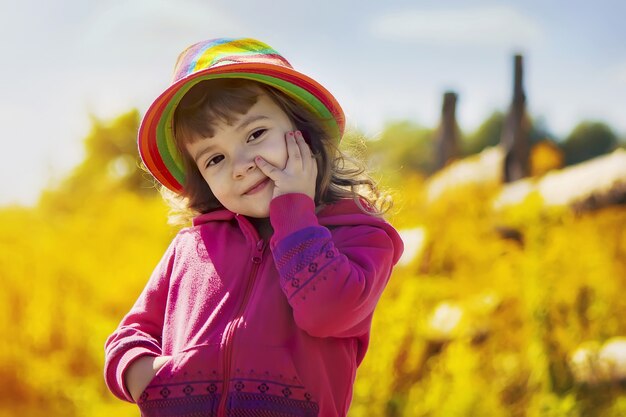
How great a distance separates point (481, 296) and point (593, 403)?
1.76 ft

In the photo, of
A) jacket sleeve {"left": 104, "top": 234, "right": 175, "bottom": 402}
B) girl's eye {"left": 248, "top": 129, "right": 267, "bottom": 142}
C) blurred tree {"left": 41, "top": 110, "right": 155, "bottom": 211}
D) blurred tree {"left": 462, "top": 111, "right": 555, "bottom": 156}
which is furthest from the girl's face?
blurred tree {"left": 462, "top": 111, "right": 555, "bottom": 156}

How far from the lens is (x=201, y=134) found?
1.57 m

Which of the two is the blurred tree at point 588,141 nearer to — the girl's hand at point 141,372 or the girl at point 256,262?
the girl at point 256,262

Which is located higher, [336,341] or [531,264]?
[531,264]

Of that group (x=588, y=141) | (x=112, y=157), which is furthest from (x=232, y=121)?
(x=588, y=141)

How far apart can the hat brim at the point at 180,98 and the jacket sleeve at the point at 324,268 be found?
26 centimetres

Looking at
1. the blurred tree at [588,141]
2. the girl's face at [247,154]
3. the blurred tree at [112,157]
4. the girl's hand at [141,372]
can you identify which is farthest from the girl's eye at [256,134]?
the blurred tree at [588,141]

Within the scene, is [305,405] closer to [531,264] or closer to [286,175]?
[286,175]

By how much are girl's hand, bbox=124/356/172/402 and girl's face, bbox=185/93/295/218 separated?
32 centimetres

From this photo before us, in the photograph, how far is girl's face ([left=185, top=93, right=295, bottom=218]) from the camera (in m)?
1.52

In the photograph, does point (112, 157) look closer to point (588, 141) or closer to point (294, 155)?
point (588, 141)

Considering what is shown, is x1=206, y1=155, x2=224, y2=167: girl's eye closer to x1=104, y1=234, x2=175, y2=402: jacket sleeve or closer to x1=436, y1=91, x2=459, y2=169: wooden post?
x1=104, y1=234, x2=175, y2=402: jacket sleeve

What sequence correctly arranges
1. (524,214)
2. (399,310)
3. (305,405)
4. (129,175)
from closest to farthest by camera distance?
1. (305,405)
2. (399,310)
3. (524,214)
4. (129,175)

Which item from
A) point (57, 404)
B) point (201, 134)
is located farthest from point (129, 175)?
point (201, 134)
